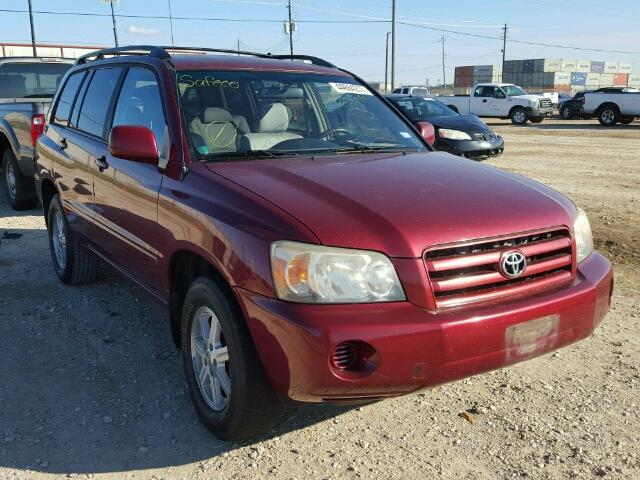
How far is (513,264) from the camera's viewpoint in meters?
2.74

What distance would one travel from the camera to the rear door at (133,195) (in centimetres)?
357

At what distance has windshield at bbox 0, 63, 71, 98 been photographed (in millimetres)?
9398

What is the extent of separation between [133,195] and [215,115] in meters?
0.68

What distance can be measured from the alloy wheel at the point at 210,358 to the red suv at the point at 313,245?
0.04 feet

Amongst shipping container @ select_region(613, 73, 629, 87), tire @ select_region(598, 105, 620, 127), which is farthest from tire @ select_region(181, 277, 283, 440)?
shipping container @ select_region(613, 73, 629, 87)

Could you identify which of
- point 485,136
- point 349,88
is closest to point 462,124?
point 485,136

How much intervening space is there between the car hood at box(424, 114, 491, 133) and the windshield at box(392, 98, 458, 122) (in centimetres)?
64

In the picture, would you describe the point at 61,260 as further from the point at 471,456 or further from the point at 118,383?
the point at 471,456

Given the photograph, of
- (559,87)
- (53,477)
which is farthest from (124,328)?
(559,87)

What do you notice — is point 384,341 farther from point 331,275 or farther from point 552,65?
point 552,65

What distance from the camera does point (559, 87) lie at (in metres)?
82.2

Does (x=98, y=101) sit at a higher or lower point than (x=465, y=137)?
higher

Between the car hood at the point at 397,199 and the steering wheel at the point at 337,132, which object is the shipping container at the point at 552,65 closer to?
the steering wheel at the point at 337,132

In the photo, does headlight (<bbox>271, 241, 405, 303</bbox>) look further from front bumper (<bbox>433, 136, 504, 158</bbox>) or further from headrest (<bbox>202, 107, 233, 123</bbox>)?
front bumper (<bbox>433, 136, 504, 158</bbox>)
